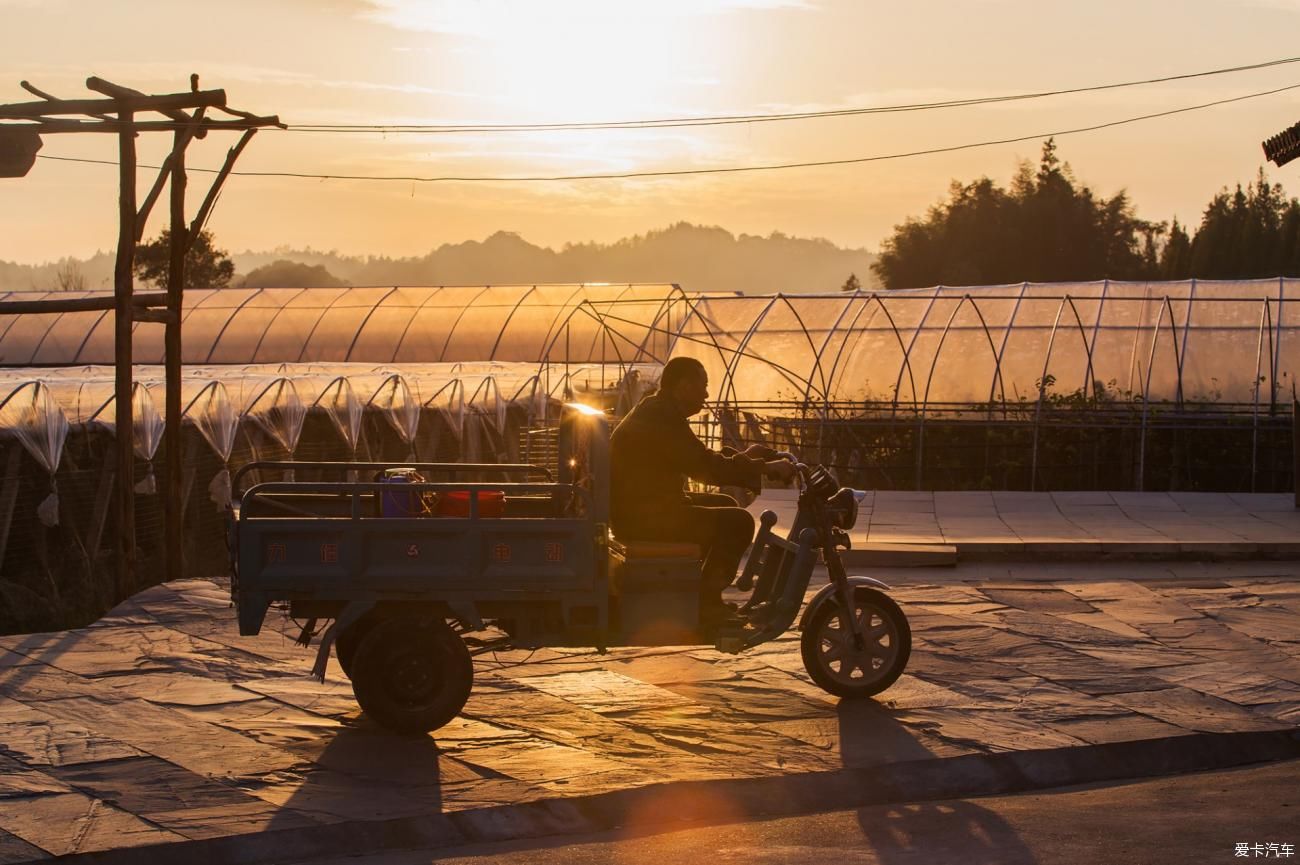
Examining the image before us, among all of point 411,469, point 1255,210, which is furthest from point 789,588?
point 1255,210

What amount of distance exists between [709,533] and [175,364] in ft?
24.3

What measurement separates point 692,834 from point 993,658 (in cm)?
376

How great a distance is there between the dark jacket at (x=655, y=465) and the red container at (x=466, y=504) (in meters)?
0.62

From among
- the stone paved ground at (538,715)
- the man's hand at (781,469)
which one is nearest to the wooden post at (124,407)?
Result: the stone paved ground at (538,715)

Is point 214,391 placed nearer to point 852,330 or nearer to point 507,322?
point 852,330

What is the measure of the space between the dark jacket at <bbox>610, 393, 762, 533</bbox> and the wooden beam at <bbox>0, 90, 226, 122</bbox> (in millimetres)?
6938

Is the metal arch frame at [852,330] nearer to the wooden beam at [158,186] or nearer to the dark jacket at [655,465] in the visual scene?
the wooden beam at [158,186]

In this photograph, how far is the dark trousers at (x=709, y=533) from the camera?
7.68 metres

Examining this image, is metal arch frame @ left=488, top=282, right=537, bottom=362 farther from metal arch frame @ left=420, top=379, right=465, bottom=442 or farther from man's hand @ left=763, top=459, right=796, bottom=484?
man's hand @ left=763, top=459, right=796, bottom=484

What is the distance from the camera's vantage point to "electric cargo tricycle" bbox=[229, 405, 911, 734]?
7.16 meters

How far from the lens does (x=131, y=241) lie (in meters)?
13.1

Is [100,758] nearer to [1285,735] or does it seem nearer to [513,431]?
[1285,735]

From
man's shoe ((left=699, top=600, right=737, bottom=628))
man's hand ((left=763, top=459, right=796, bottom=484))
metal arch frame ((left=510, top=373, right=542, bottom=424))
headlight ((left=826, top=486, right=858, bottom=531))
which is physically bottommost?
man's shoe ((left=699, top=600, right=737, bottom=628))

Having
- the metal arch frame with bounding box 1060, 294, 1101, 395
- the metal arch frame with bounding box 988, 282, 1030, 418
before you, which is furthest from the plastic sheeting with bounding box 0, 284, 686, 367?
the metal arch frame with bounding box 1060, 294, 1101, 395
